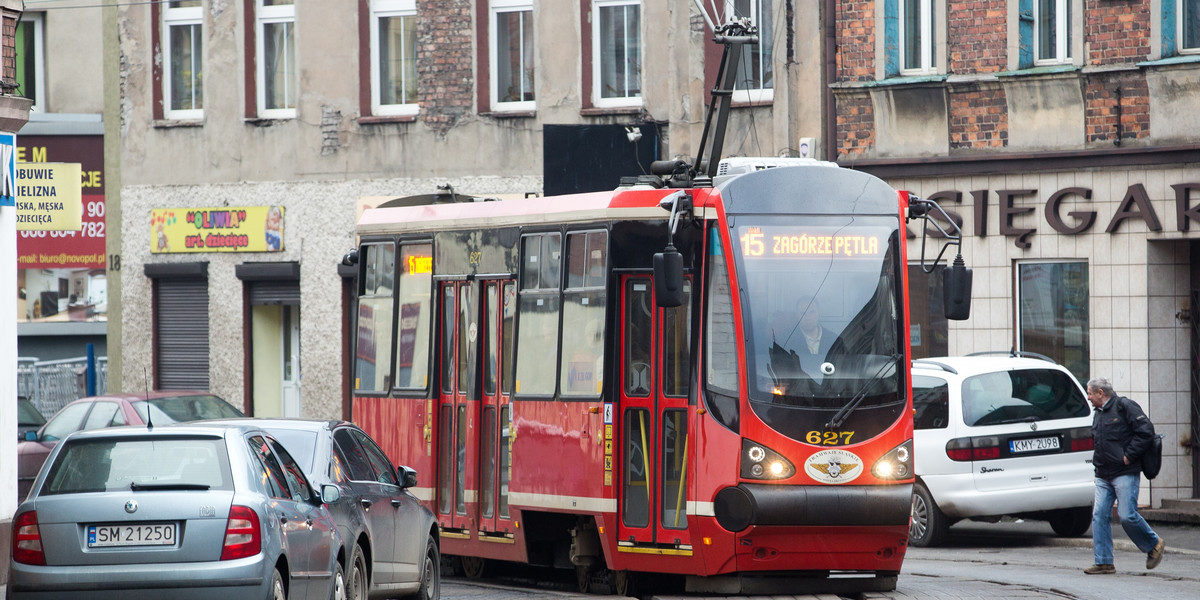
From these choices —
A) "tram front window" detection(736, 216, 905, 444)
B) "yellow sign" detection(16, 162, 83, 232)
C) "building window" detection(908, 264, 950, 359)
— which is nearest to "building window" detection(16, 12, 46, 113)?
"yellow sign" detection(16, 162, 83, 232)

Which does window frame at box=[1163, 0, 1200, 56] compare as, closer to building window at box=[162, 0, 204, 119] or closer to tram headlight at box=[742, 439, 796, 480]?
tram headlight at box=[742, 439, 796, 480]

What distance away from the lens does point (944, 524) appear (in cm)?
1811

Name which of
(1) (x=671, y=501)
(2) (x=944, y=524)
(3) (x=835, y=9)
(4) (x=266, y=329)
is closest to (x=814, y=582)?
(1) (x=671, y=501)

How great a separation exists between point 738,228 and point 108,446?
16.2ft

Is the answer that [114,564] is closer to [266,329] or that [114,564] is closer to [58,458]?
[58,458]

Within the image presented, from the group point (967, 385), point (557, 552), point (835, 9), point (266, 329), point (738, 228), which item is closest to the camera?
point (738, 228)

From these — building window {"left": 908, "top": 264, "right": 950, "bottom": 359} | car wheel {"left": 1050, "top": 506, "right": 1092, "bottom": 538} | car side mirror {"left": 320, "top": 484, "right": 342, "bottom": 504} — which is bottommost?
car wheel {"left": 1050, "top": 506, "right": 1092, "bottom": 538}

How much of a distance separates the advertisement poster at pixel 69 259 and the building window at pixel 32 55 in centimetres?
154

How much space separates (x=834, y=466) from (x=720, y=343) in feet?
3.95

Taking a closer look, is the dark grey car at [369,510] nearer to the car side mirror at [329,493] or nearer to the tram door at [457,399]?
the car side mirror at [329,493]

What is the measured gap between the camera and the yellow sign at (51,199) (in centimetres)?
2039

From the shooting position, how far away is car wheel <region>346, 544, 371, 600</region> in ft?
37.5

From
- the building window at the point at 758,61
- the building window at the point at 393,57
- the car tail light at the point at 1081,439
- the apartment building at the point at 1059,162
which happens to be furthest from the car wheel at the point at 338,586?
the building window at the point at 393,57

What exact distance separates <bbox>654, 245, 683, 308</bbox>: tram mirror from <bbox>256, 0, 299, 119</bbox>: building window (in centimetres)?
1705
